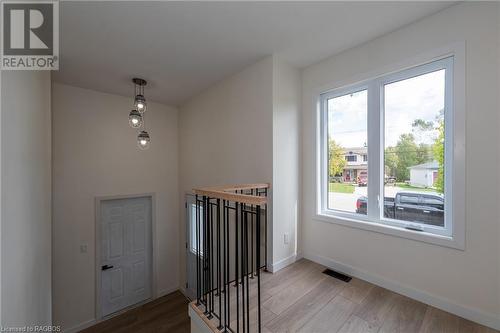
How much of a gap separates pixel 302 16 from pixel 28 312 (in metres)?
3.36

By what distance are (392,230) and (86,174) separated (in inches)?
177

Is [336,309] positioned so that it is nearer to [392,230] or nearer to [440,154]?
[392,230]

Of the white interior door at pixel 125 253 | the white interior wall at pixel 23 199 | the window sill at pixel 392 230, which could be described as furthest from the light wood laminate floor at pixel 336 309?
the white interior door at pixel 125 253

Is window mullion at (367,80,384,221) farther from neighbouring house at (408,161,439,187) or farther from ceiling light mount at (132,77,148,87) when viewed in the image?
ceiling light mount at (132,77,148,87)

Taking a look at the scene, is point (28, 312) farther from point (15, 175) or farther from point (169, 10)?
point (169, 10)

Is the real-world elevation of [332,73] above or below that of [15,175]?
above

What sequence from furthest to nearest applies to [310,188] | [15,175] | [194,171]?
[194,171], [310,188], [15,175]

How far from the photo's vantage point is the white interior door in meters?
3.82

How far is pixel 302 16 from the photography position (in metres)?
1.86

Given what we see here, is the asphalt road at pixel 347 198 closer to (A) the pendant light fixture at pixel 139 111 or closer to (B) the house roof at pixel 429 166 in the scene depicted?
(B) the house roof at pixel 429 166

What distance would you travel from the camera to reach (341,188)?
2506 mm

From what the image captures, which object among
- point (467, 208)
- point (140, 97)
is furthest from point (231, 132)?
point (467, 208)

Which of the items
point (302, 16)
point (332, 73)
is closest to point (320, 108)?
point (332, 73)

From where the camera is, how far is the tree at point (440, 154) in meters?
1.81
